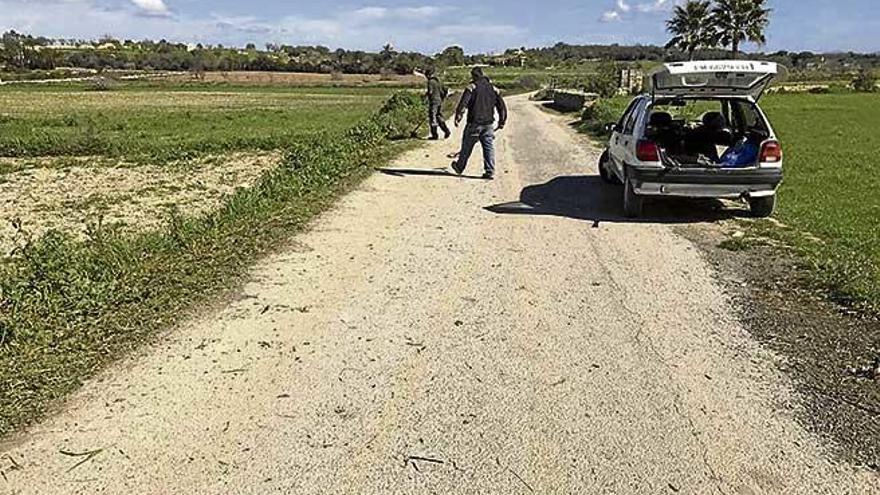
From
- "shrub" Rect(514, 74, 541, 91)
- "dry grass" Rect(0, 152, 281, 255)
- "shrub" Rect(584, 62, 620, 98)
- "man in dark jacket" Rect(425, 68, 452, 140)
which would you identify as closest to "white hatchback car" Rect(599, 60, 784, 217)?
"dry grass" Rect(0, 152, 281, 255)

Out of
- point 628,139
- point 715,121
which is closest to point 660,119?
point 628,139

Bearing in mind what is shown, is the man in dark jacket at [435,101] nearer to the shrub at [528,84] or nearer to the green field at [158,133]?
the green field at [158,133]

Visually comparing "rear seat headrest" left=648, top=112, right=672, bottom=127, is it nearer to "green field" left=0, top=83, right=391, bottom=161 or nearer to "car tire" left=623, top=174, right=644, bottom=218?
"car tire" left=623, top=174, right=644, bottom=218

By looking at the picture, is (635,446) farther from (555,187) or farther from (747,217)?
(555,187)

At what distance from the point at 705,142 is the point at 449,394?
7.71 meters

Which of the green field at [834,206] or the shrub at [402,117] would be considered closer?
the green field at [834,206]

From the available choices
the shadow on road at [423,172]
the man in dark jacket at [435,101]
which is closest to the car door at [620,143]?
the shadow on road at [423,172]

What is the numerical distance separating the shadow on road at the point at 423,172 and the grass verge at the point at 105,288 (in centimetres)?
344

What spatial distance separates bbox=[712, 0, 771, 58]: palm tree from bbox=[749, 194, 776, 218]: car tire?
165ft

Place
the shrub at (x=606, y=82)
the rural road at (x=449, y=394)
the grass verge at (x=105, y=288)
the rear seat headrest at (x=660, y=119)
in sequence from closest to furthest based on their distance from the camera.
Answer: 1. the rural road at (x=449, y=394)
2. the grass verge at (x=105, y=288)
3. the rear seat headrest at (x=660, y=119)
4. the shrub at (x=606, y=82)

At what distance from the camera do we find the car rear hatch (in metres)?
9.54

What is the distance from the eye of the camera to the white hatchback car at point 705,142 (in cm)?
943

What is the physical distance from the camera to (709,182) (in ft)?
30.8

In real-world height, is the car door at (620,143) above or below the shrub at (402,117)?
above
